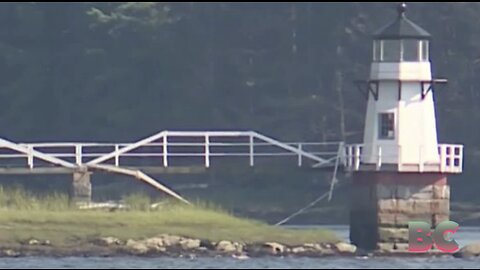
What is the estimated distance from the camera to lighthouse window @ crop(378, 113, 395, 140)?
54.2 meters

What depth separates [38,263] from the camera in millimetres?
47906

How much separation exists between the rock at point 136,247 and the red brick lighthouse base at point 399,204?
5.69m

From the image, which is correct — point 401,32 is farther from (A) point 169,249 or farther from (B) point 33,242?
(B) point 33,242

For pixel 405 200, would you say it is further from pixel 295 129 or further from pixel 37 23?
pixel 37 23

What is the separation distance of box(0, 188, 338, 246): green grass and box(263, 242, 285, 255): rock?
150 millimetres

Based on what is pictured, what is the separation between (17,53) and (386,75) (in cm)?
3154

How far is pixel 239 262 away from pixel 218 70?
34.1 m

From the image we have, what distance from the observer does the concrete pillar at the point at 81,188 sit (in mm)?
54125

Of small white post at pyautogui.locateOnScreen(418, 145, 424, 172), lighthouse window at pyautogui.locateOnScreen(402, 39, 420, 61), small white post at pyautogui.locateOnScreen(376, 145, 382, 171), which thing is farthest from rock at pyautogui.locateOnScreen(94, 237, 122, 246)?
lighthouse window at pyautogui.locateOnScreen(402, 39, 420, 61)

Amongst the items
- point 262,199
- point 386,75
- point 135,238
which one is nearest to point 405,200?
point 386,75

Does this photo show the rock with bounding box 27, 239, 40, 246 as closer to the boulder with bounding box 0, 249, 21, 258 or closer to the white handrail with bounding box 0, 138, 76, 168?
the boulder with bounding box 0, 249, 21, 258

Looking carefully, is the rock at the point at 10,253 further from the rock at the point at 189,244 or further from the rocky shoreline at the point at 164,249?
the rock at the point at 189,244

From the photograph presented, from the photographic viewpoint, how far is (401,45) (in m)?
54.3

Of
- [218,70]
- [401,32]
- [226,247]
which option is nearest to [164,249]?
[226,247]
